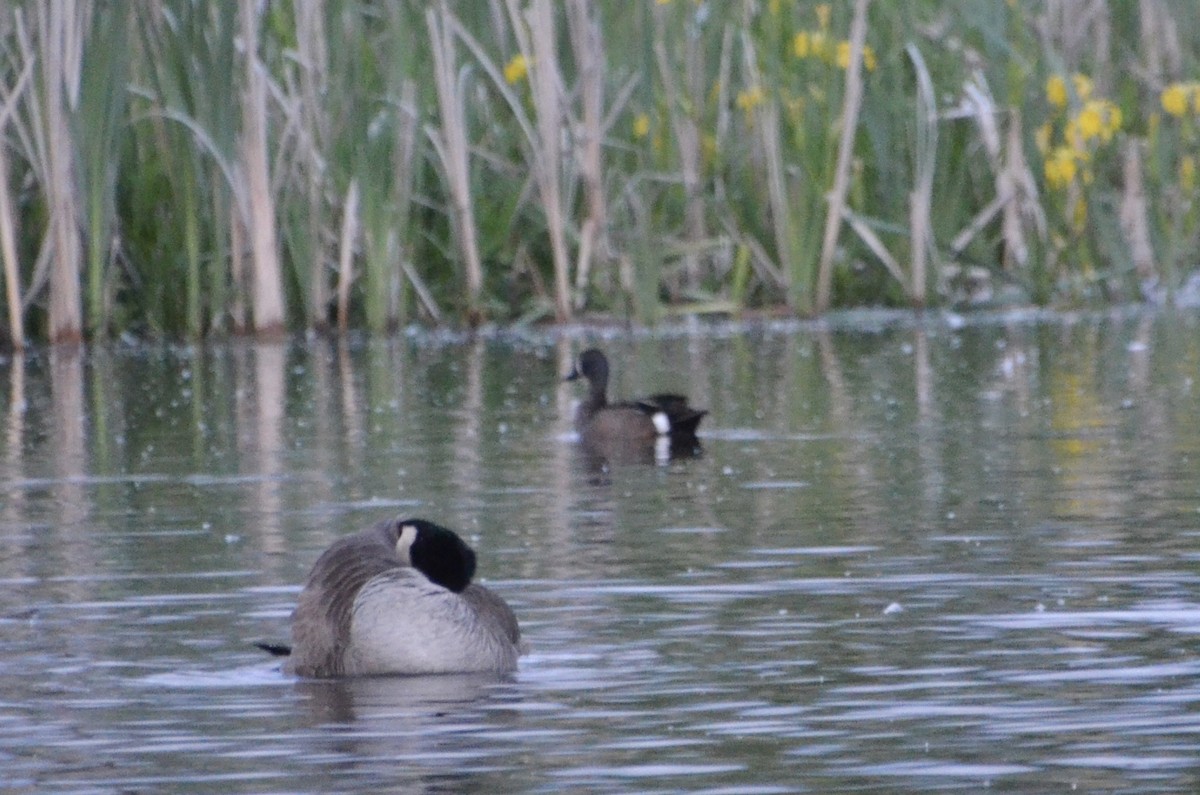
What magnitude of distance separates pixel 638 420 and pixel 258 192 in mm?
6816

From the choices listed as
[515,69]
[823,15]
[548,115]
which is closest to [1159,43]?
[823,15]

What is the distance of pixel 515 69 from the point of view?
2108cm

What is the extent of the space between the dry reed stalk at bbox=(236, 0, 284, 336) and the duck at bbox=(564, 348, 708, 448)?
19.3 feet

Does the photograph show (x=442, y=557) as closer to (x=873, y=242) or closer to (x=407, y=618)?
(x=407, y=618)

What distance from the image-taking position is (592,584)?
8.84 metres

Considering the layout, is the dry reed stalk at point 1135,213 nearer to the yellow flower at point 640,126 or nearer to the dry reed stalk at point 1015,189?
the dry reed stalk at point 1015,189

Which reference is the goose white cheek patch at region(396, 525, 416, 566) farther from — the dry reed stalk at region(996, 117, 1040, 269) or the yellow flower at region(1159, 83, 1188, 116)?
the yellow flower at region(1159, 83, 1188, 116)

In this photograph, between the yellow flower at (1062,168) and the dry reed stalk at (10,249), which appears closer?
the dry reed stalk at (10,249)

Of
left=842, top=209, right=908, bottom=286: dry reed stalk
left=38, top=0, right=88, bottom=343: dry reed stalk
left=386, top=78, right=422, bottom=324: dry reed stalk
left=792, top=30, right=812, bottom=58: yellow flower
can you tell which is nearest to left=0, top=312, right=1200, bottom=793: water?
left=38, top=0, right=88, bottom=343: dry reed stalk

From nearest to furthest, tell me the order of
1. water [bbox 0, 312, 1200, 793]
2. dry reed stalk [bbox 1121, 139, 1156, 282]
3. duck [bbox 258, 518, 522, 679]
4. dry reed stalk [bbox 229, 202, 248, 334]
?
water [bbox 0, 312, 1200, 793] → duck [bbox 258, 518, 522, 679] → dry reed stalk [bbox 229, 202, 248, 334] → dry reed stalk [bbox 1121, 139, 1156, 282]

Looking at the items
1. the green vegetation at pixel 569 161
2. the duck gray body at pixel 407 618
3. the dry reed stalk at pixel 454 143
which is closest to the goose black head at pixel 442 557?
the duck gray body at pixel 407 618

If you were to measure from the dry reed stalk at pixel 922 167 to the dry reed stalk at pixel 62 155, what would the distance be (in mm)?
6006

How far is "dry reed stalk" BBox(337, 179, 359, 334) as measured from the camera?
20547mm

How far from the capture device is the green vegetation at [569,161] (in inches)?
770
